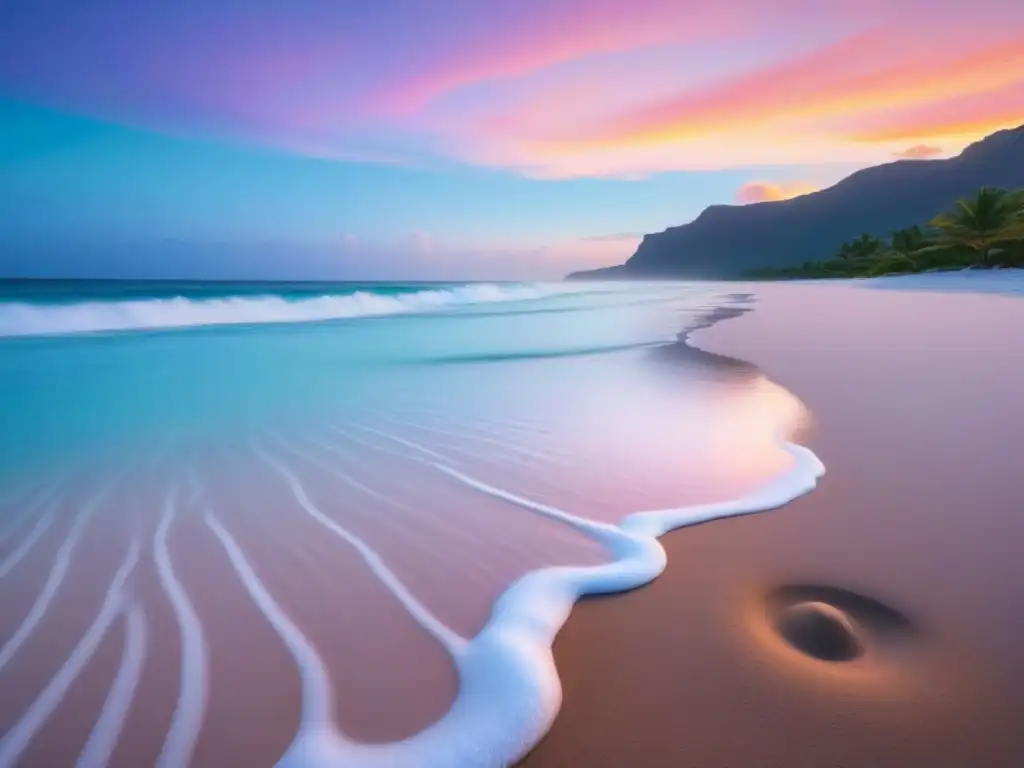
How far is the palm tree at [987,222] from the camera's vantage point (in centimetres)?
3347

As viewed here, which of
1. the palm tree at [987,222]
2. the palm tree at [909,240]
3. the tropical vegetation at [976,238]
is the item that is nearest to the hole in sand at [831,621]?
the tropical vegetation at [976,238]

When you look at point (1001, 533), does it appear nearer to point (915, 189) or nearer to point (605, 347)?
point (605, 347)

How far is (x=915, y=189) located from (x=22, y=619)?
191510 mm

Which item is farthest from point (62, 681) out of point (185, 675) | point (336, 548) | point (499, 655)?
point (499, 655)

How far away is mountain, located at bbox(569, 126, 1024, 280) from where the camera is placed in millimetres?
134875

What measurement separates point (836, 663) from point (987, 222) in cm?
4516

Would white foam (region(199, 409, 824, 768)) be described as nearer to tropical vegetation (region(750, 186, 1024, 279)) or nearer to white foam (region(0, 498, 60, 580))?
white foam (region(0, 498, 60, 580))

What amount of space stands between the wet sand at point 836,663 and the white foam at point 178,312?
23593 millimetres

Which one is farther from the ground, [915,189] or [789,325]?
[915,189]

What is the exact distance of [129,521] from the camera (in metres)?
3.07

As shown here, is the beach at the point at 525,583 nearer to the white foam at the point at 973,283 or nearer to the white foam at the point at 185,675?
the white foam at the point at 185,675

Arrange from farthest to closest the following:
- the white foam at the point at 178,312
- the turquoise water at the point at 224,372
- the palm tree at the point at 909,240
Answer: the palm tree at the point at 909,240 < the white foam at the point at 178,312 < the turquoise water at the point at 224,372

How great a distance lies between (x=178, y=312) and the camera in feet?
81.8

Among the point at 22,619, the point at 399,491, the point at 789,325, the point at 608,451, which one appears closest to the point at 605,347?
the point at 789,325
